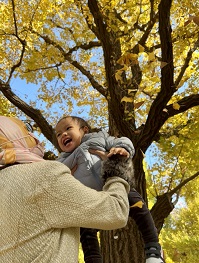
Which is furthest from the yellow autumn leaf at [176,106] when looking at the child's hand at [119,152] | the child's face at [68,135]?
the child's hand at [119,152]

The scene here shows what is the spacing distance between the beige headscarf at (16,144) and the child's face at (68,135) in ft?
3.08

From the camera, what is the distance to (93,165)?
260 cm

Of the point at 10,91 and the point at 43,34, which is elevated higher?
the point at 43,34

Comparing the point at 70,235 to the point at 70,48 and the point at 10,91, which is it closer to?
the point at 10,91

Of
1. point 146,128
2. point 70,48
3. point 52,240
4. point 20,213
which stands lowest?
point 52,240

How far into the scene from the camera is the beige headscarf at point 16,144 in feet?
5.31

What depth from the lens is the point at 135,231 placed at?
4398mm

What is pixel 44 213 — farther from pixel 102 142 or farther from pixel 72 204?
pixel 102 142

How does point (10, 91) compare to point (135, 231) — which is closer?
point (135, 231)

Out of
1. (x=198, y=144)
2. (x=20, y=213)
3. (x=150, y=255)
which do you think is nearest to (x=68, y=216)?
(x=20, y=213)

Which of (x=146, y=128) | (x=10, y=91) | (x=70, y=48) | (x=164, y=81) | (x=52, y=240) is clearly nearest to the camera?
(x=52, y=240)

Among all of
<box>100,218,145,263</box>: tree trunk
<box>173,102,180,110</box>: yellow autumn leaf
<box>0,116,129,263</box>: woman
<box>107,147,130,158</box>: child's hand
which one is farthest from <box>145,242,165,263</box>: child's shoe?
<box>173,102,180,110</box>: yellow autumn leaf

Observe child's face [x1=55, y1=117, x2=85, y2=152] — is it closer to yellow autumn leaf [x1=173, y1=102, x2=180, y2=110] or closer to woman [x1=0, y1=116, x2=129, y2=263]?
woman [x1=0, y1=116, x2=129, y2=263]

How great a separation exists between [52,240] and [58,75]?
6551 mm
